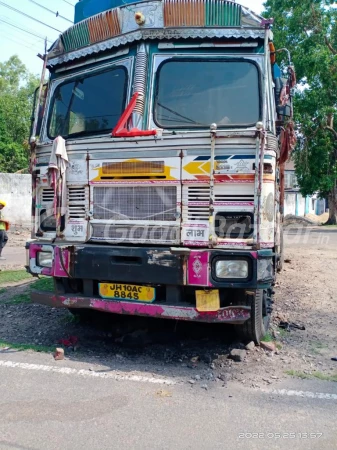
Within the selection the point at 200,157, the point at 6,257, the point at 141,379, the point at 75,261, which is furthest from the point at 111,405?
the point at 6,257

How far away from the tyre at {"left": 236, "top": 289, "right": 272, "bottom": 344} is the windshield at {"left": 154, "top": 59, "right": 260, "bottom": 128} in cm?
177

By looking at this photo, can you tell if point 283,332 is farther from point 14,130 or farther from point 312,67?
point 14,130

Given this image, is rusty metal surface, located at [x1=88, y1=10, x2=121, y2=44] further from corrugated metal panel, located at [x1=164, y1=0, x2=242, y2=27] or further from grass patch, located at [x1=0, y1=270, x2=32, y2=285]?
grass patch, located at [x1=0, y1=270, x2=32, y2=285]

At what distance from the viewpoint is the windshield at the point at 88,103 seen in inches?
208

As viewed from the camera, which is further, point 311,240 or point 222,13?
point 311,240

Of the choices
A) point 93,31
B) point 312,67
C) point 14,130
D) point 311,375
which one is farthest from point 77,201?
point 14,130

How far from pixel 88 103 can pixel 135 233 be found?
67.8 inches

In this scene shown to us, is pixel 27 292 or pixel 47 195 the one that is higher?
pixel 47 195

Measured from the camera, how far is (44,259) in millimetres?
5172

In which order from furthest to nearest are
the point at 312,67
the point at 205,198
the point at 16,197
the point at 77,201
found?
the point at 312,67, the point at 16,197, the point at 77,201, the point at 205,198

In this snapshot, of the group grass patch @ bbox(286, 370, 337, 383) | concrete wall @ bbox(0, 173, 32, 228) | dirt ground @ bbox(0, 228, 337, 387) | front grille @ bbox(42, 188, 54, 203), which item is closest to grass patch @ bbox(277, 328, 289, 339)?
dirt ground @ bbox(0, 228, 337, 387)

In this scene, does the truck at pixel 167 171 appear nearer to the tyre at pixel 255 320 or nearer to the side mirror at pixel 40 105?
the tyre at pixel 255 320

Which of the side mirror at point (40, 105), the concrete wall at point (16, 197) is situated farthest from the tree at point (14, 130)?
the side mirror at point (40, 105)

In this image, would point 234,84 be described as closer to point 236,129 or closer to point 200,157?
point 236,129
